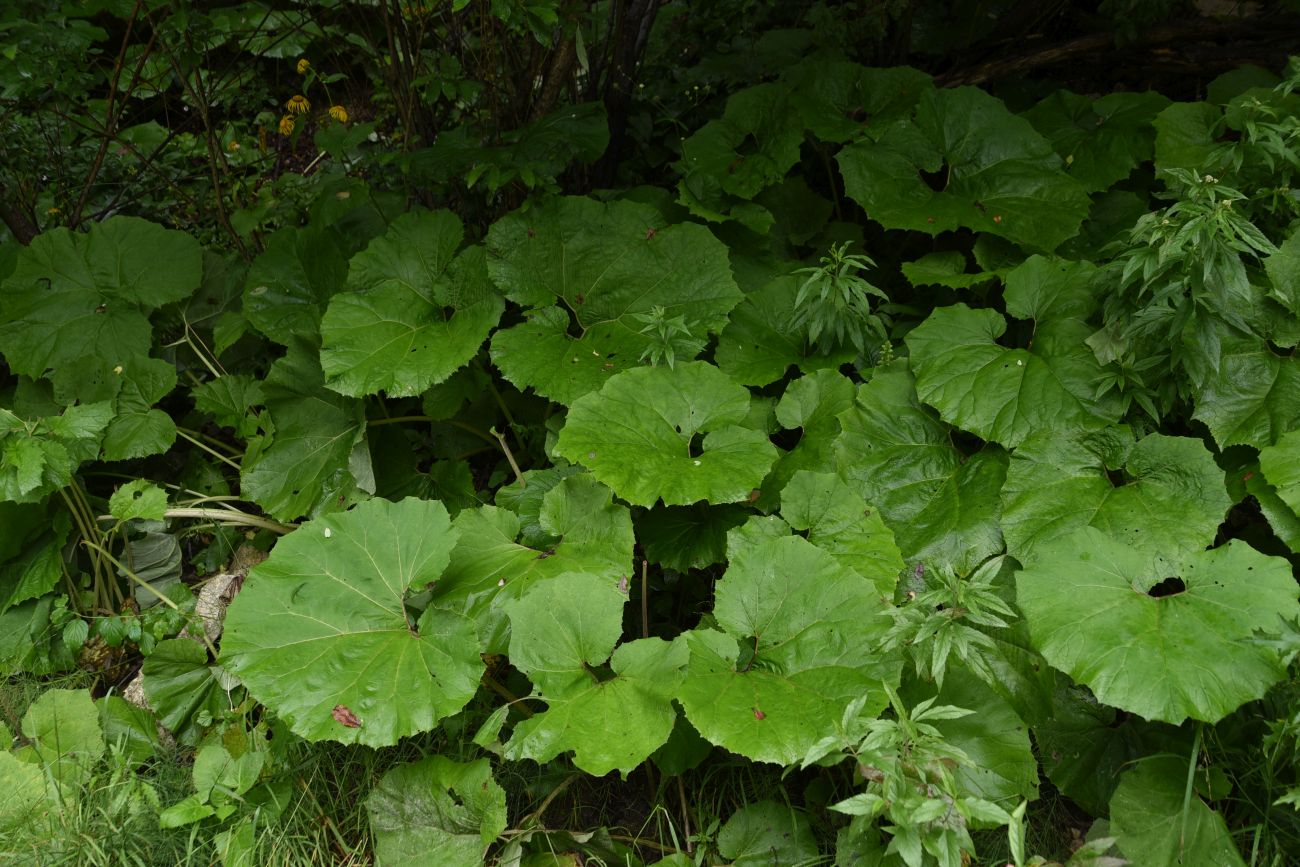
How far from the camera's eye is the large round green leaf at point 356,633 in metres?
1.96

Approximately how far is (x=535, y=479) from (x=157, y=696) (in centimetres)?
117

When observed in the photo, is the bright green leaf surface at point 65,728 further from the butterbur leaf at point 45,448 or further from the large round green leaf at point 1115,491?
the large round green leaf at point 1115,491

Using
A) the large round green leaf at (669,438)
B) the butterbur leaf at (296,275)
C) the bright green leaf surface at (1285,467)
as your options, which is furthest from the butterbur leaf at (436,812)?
the bright green leaf surface at (1285,467)

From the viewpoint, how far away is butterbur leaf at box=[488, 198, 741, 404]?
2.73 meters

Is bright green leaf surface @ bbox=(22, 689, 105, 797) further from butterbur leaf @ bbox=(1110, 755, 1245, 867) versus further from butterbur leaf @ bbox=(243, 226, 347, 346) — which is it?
butterbur leaf @ bbox=(1110, 755, 1245, 867)

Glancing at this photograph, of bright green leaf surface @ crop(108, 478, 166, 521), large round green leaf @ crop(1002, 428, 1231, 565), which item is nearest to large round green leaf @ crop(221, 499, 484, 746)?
bright green leaf surface @ crop(108, 478, 166, 521)

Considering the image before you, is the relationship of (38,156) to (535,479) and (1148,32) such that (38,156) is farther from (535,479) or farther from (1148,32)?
(1148,32)

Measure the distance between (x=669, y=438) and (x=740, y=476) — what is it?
0.83ft

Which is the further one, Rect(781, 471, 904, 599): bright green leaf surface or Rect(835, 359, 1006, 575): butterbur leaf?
Rect(835, 359, 1006, 575): butterbur leaf

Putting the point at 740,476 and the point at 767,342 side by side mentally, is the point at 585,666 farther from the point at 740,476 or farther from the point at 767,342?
the point at 767,342

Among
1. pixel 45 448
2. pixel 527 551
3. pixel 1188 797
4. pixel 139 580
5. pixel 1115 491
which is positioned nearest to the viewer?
pixel 1188 797

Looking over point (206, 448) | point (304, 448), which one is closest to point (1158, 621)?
point (304, 448)

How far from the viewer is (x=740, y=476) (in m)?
2.23

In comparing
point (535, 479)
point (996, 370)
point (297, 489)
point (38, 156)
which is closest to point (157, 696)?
point (297, 489)
